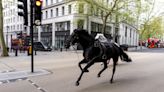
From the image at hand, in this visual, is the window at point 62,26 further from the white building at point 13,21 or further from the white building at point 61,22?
the white building at point 13,21

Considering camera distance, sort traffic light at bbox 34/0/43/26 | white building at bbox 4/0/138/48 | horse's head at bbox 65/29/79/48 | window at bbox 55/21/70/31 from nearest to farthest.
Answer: horse's head at bbox 65/29/79/48 < traffic light at bbox 34/0/43/26 < white building at bbox 4/0/138/48 < window at bbox 55/21/70/31

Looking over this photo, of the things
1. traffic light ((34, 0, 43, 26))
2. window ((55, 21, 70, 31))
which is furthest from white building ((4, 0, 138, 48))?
traffic light ((34, 0, 43, 26))

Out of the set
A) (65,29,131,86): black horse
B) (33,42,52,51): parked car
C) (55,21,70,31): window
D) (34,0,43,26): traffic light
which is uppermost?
(55,21,70,31): window

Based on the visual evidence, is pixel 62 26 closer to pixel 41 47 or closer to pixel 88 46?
pixel 41 47

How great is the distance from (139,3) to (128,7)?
5.91ft

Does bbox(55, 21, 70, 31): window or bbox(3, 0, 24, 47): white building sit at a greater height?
bbox(3, 0, 24, 47): white building

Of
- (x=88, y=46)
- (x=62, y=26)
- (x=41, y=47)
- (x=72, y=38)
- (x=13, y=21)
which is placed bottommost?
(x=41, y=47)

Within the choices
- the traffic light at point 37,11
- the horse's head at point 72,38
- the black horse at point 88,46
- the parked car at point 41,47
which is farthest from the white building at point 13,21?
the horse's head at point 72,38

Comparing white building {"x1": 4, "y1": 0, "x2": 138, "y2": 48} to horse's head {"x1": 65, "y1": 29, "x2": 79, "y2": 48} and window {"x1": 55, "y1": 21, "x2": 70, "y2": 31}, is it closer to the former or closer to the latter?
window {"x1": 55, "y1": 21, "x2": 70, "y2": 31}

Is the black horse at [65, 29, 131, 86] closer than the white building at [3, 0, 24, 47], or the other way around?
the black horse at [65, 29, 131, 86]

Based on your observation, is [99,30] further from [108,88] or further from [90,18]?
[108,88]

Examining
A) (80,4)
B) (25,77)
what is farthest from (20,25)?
(25,77)

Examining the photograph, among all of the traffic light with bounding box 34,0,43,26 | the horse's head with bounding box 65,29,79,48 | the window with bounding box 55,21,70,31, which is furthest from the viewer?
the window with bounding box 55,21,70,31

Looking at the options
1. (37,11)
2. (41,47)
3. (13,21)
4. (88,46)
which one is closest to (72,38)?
(88,46)
